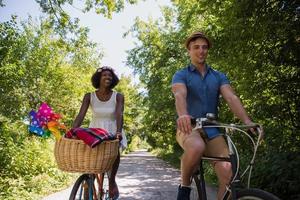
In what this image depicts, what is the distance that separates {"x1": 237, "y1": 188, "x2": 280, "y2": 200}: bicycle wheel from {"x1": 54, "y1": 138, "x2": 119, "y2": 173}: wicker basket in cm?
159

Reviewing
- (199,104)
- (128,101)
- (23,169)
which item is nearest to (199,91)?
(199,104)

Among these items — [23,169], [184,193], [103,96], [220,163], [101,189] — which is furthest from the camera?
[23,169]

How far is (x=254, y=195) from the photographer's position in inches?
102

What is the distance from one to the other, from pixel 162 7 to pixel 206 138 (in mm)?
22819

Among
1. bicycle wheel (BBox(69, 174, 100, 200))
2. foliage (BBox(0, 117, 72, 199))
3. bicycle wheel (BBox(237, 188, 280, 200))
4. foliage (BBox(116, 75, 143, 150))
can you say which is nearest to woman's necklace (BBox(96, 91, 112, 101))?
bicycle wheel (BBox(69, 174, 100, 200))

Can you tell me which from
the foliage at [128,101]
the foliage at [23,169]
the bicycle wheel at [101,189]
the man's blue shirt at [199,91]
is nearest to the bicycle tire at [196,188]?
the man's blue shirt at [199,91]

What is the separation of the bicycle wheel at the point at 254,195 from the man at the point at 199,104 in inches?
17.5

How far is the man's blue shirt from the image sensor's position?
11.3 ft

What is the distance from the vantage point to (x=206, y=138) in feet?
10.9

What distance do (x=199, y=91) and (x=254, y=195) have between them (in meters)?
1.13

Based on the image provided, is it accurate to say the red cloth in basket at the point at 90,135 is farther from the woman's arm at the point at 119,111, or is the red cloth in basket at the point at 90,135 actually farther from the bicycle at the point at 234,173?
the bicycle at the point at 234,173

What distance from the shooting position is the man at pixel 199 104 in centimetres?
315

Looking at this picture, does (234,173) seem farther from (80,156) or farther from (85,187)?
(85,187)

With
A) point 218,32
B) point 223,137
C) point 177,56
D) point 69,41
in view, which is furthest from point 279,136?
point 177,56
